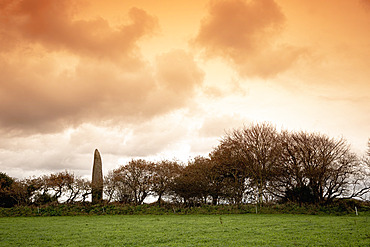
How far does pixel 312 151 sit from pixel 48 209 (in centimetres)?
3425

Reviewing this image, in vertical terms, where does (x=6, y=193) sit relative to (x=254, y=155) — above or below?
below

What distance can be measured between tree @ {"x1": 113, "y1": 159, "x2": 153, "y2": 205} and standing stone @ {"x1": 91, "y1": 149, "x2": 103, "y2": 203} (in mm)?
2474


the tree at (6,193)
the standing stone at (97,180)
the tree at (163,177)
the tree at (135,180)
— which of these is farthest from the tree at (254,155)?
the tree at (6,193)

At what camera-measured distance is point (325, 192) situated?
3609cm

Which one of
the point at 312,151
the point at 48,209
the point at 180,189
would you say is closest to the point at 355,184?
the point at 312,151

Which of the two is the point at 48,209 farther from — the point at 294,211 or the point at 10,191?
the point at 294,211

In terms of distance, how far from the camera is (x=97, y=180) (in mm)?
41375

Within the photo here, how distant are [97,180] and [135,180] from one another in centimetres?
572

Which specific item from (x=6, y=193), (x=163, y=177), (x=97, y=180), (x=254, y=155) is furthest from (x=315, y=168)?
(x=6, y=193)

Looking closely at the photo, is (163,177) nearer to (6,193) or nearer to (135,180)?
(135,180)

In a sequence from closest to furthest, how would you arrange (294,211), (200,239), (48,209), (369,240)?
1. (369,240)
2. (200,239)
3. (294,211)
4. (48,209)

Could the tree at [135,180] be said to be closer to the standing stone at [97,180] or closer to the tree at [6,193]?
the standing stone at [97,180]

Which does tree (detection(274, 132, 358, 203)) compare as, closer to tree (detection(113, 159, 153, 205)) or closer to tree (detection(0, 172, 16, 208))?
tree (detection(113, 159, 153, 205))

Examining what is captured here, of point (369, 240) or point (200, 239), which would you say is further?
point (200, 239)
